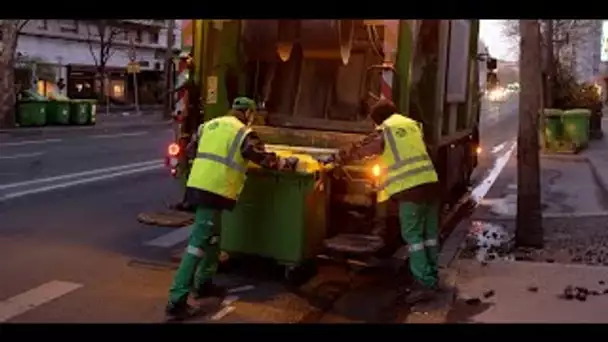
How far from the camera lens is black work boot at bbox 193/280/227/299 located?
6.14m

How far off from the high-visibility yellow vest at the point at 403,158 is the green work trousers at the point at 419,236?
18 cm

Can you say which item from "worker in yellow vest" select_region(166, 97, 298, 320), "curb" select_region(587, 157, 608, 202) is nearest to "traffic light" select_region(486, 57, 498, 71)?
"curb" select_region(587, 157, 608, 202)

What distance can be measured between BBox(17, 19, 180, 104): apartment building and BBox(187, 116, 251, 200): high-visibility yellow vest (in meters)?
30.8

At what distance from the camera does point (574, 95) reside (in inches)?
1000

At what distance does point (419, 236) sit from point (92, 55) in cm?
3891

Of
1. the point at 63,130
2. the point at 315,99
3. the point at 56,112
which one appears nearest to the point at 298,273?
the point at 315,99

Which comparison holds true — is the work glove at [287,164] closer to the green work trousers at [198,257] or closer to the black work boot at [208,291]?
the green work trousers at [198,257]

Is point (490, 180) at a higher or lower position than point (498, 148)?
lower

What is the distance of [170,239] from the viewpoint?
823 centimetres

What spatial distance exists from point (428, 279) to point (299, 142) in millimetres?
1956

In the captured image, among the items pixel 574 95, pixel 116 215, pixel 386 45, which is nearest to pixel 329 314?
pixel 386 45

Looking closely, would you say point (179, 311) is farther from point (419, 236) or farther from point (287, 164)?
point (419, 236)

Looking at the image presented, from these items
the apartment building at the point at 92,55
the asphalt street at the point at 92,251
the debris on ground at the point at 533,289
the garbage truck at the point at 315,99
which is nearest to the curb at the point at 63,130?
the apartment building at the point at 92,55
